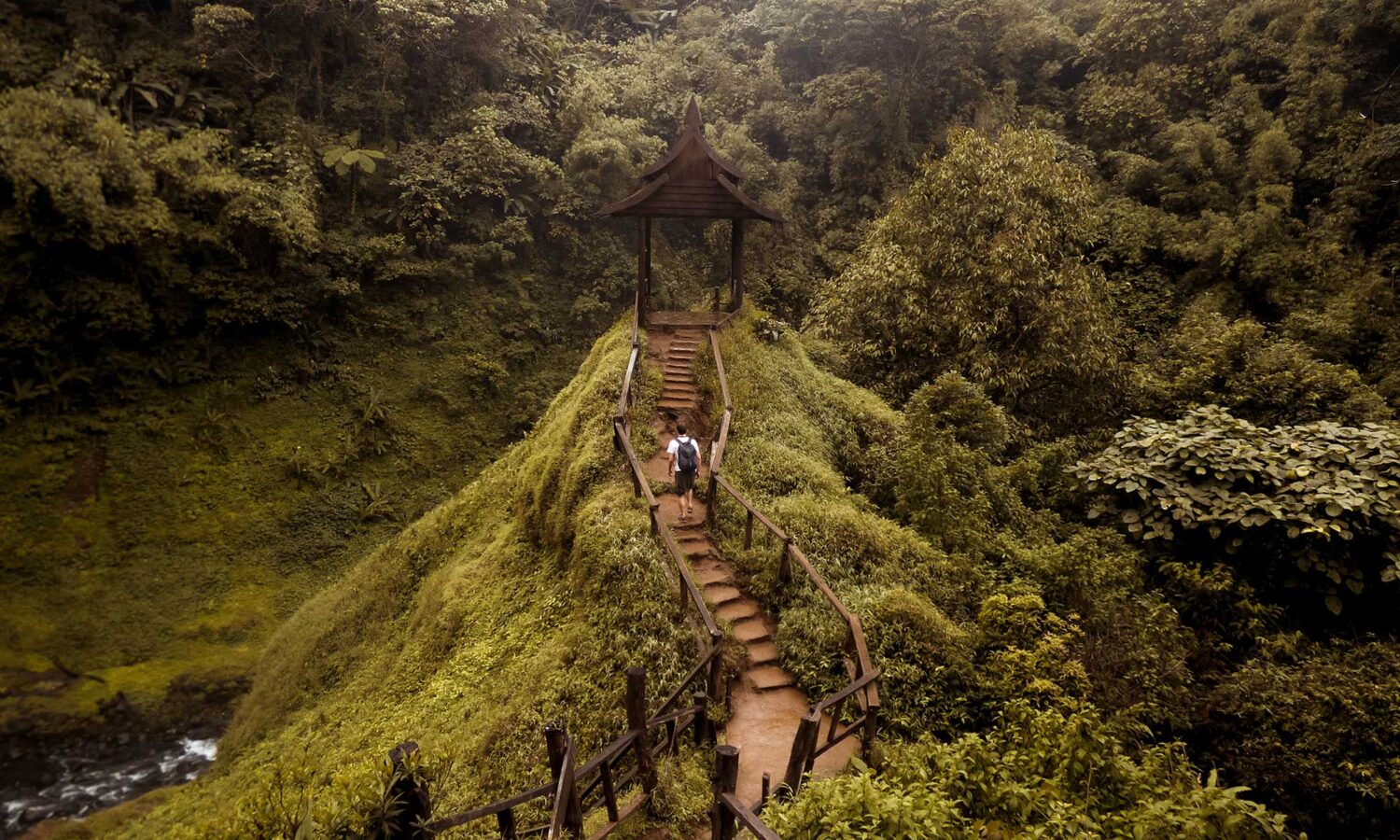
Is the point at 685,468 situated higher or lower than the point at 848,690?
higher

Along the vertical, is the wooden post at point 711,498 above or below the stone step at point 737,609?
above

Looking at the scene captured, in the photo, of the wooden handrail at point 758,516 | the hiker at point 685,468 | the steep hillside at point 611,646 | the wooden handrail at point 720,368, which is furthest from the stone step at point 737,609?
the wooden handrail at point 720,368

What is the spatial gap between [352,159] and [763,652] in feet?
64.8

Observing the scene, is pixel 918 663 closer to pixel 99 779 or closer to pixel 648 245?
pixel 648 245

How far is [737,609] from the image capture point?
340 inches

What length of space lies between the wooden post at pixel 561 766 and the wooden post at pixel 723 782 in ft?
3.83

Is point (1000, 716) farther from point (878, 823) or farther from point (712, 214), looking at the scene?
point (712, 214)

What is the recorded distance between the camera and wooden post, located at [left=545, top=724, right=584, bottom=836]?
198 inches

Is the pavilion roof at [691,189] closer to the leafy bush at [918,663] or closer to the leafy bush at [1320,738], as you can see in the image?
the leafy bush at [918,663]

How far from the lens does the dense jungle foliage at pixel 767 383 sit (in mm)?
7379

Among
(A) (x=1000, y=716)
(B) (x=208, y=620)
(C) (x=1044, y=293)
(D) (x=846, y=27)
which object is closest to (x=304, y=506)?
(B) (x=208, y=620)

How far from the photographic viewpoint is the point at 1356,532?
339 inches

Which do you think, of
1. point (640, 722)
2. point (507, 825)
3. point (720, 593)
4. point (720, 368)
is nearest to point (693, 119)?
point (720, 368)

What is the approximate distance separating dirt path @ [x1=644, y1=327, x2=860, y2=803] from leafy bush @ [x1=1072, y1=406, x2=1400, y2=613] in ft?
20.3
